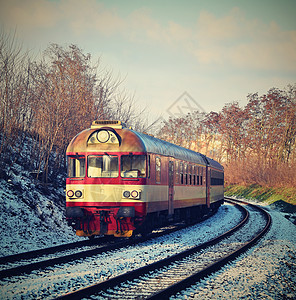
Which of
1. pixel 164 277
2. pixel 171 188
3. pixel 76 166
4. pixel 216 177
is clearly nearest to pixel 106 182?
pixel 76 166

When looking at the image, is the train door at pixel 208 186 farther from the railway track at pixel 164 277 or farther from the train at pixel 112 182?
the railway track at pixel 164 277

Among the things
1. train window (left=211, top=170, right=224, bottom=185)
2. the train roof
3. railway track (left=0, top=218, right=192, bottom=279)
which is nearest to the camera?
railway track (left=0, top=218, right=192, bottom=279)

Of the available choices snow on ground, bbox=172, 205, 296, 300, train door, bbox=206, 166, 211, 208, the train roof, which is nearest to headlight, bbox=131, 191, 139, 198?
the train roof

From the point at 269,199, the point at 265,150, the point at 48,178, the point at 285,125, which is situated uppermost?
the point at 285,125

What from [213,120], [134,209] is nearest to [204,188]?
[134,209]

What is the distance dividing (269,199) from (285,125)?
9.79m

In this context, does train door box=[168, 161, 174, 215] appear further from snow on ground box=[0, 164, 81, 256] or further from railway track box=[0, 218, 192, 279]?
snow on ground box=[0, 164, 81, 256]

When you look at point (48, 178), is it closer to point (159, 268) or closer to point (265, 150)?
point (159, 268)

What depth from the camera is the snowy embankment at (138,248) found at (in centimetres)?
627

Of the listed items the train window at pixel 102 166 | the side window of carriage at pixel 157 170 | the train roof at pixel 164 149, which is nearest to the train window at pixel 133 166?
the train window at pixel 102 166

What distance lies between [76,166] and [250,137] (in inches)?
1340

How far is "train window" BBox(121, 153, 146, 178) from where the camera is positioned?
10562 mm

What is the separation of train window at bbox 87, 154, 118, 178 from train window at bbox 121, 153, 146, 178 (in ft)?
0.76

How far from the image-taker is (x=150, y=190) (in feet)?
35.9
